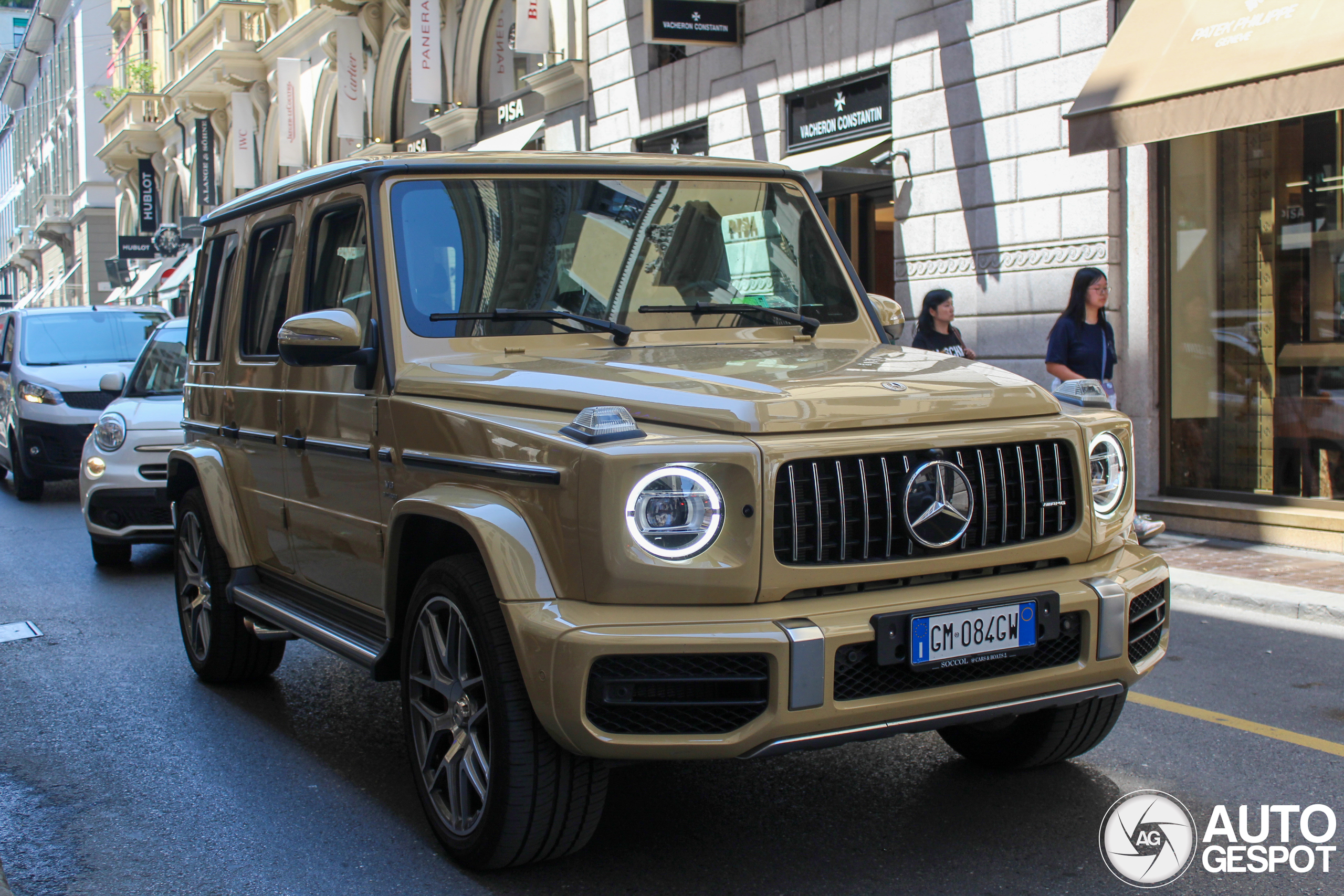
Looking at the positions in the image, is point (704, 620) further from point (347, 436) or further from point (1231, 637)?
point (1231, 637)

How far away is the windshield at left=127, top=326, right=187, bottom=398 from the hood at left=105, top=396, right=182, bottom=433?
0.28 meters

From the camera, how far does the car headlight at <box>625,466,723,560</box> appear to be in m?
3.06

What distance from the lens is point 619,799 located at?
412 cm

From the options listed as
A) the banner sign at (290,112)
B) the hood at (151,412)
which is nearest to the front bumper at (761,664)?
the hood at (151,412)

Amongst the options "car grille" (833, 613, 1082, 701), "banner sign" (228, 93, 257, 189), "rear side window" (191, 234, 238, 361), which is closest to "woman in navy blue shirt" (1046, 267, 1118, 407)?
"rear side window" (191, 234, 238, 361)

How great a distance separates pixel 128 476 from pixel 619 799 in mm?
6055

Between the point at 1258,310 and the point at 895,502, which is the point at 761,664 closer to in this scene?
the point at 895,502

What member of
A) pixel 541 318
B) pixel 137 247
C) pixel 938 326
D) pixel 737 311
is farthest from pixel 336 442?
pixel 137 247

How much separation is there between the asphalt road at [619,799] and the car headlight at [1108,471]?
931 millimetres

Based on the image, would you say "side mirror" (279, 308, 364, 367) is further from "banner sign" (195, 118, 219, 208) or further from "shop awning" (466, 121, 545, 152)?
"banner sign" (195, 118, 219, 208)

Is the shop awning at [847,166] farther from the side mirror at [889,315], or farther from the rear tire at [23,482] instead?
the side mirror at [889,315]

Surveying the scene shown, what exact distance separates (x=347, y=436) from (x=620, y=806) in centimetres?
143

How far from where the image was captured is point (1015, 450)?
3.45m

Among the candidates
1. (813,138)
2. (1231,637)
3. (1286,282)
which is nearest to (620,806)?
(1231,637)
